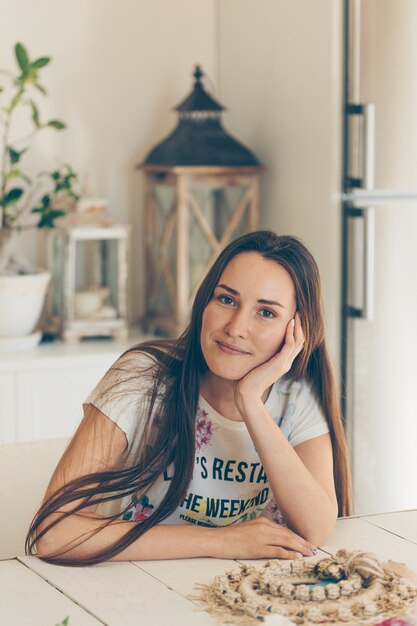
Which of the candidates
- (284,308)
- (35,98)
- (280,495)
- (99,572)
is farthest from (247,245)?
(35,98)

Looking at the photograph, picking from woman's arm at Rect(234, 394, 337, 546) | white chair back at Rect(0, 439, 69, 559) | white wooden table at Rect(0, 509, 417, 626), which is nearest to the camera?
white wooden table at Rect(0, 509, 417, 626)

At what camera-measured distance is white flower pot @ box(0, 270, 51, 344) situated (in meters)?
3.06

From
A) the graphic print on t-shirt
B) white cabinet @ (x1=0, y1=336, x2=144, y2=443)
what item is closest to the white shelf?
white cabinet @ (x1=0, y1=336, x2=144, y2=443)

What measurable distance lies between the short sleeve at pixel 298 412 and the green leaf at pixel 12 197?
134 centimetres

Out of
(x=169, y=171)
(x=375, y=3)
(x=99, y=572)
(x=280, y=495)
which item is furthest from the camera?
(x=169, y=171)

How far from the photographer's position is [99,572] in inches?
58.7

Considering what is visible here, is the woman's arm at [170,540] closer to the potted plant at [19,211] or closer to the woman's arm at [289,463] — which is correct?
the woman's arm at [289,463]

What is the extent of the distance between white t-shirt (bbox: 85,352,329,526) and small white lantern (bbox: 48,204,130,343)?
4.52 ft

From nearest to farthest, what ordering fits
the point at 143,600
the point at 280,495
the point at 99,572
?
the point at 143,600, the point at 99,572, the point at 280,495

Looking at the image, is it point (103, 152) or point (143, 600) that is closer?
point (143, 600)

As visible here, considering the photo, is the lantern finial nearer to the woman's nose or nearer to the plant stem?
the plant stem

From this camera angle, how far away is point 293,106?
3.17 metres

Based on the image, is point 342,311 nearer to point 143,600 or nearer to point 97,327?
point 97,327

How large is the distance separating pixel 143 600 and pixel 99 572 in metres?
0.14
